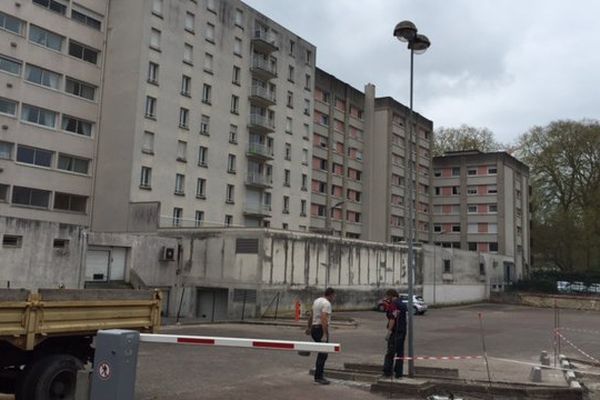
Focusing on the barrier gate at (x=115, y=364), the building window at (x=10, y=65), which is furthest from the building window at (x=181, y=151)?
the barrier gate at (x=115, y=364)

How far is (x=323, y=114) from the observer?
66000mm

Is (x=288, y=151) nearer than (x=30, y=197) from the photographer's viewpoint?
No

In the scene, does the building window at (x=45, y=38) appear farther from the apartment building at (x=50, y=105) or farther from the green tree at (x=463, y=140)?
the green tree at (x=463, y=140)

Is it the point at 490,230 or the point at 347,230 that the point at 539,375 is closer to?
the point at 347,230

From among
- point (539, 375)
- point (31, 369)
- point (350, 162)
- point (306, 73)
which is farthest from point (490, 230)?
point (31, 369)

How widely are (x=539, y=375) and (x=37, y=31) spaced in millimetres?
39097

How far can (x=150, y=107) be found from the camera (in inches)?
1727

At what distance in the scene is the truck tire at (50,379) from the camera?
7852 millimetres

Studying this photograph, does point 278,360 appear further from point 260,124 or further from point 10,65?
point 260,124

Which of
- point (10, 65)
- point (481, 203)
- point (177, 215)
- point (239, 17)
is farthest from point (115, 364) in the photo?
point (481, 203)

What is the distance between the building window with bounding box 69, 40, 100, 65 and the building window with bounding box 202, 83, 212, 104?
8.23 m

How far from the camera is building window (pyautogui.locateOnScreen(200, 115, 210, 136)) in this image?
158 ft

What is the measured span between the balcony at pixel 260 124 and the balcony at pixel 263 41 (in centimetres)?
594

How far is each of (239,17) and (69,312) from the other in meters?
47.2
